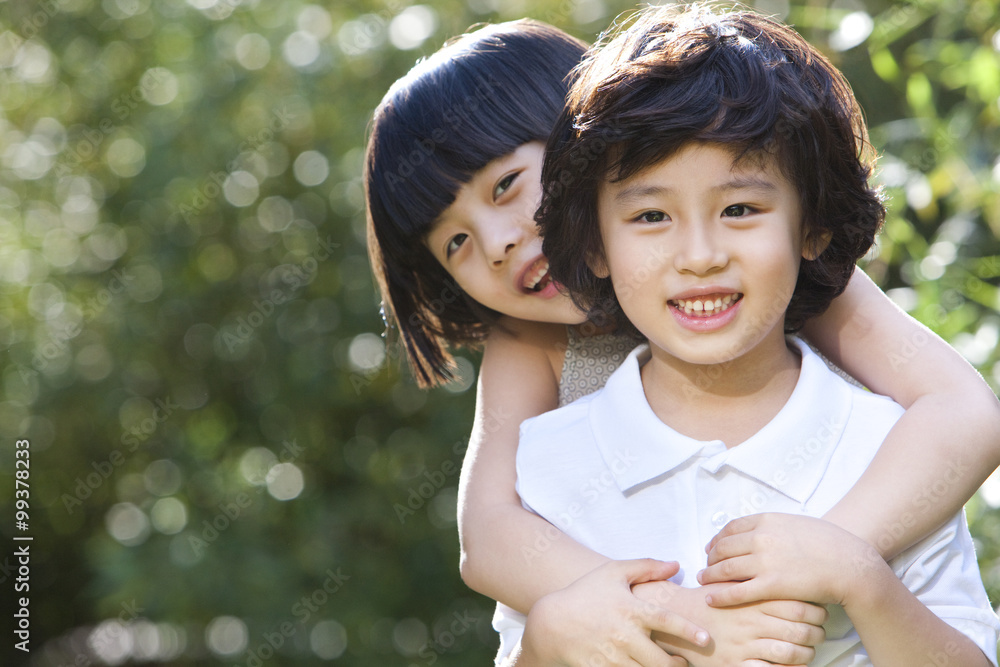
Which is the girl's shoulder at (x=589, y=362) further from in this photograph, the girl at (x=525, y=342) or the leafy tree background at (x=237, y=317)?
the leafy tree background at (x=237, y=317)

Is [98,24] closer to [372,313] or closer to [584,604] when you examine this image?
[372,313]

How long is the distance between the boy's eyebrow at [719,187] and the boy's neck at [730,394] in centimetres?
25

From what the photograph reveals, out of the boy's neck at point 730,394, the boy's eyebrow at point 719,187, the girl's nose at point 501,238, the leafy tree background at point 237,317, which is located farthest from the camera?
the leafy tree background at point 237,317

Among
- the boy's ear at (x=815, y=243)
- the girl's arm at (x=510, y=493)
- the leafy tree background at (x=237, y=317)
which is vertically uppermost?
the boy's ear at (x=815, y=243)

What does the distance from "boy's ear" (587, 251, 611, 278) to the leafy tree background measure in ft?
6.40

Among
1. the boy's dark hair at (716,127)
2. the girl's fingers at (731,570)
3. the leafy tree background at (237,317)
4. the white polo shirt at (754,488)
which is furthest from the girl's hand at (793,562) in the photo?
the leafy tree background at (237,317)

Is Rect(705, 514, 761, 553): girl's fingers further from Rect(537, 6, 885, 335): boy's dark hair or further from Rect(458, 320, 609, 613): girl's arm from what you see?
Rect(537, 6, 885, 335): boy's dark hair

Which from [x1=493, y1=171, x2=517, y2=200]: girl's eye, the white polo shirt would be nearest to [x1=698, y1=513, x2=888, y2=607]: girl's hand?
the white polo shirt

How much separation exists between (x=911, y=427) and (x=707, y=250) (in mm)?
358

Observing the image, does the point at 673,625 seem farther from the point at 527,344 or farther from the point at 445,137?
the point at 445,137

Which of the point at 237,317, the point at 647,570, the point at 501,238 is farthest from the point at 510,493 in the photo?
the point at 237,317

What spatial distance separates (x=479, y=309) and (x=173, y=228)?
2234 mm

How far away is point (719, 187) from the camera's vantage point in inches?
48.1

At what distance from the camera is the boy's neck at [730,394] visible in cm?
136
